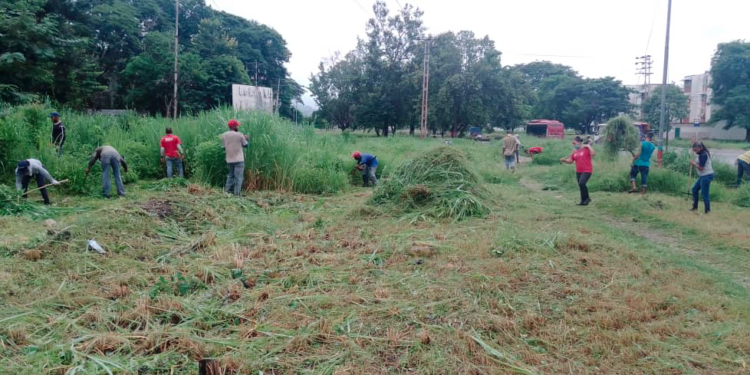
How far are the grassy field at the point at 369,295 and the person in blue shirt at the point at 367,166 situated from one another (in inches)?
192

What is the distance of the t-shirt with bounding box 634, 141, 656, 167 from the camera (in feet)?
36.1

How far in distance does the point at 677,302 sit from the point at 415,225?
3.89 metres

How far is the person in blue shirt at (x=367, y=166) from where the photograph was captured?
12.8 metres

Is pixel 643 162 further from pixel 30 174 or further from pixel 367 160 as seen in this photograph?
pixel 30 174

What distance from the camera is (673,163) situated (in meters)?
14.5

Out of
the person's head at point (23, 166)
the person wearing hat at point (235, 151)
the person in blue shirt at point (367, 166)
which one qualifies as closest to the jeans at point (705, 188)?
the person in blue shirt at point (367, 166)

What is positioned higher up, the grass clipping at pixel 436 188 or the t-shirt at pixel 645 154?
the t-shirt at pixel 645 154

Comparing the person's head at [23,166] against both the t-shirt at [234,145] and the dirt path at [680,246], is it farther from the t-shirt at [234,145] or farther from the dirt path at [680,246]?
the dirt path at [680,246]

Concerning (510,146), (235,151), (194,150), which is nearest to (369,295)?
(235,151)

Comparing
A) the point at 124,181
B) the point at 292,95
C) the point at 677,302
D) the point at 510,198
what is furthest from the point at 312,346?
the point at 292,95

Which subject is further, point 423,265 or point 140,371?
point 423,265

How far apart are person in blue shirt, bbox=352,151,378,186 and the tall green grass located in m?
0.47

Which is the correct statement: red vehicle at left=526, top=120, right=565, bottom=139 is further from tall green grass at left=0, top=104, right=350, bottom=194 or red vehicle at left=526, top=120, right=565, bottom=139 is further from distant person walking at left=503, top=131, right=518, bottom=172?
tall green grass at left=0, top=104, right=350, bottom=194

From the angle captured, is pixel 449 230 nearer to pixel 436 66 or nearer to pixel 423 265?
pixel 423 265
